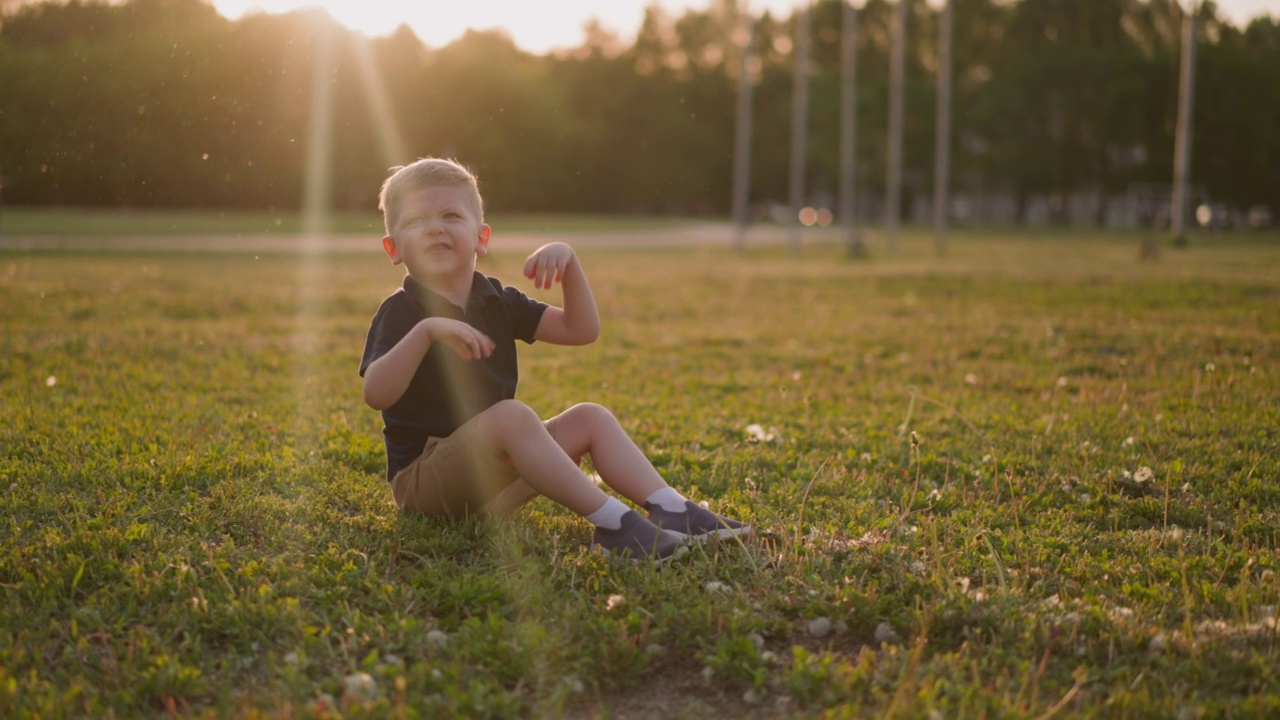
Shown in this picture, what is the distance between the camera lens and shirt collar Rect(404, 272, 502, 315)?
152 inches

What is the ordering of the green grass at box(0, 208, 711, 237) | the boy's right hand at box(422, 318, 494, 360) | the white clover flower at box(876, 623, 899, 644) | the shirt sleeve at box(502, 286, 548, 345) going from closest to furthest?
1. the white clover flower at box(876, 623, 899, 644)
2. the boy's right hand at box(422, 318, 494, 360)
3. the shirt sleeve at box(502, 286, 548, 345)
4. the green grass at box(0, 208, 711, 237)

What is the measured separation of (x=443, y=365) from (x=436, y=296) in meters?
0.24

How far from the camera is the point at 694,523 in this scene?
378cm

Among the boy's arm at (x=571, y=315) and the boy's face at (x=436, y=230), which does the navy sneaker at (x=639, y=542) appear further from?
the boy's face at (x=436, y=230)

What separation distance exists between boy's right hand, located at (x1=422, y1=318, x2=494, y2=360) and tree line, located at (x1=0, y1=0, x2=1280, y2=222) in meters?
8.01

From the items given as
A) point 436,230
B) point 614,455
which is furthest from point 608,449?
point 436,230

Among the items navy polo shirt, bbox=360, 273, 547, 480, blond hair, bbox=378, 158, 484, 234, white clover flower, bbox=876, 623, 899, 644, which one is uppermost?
blond hair, bbox=378, 158, 484, 234

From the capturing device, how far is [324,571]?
11.6ft

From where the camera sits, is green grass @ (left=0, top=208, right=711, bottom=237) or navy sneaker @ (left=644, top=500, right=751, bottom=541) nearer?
navy sneaker @ (left=644, top=500, right=751, bottom=541)

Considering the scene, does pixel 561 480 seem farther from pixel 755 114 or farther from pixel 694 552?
pixel 755 114

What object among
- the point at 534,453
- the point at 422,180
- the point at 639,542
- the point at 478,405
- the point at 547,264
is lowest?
the point at 639,542

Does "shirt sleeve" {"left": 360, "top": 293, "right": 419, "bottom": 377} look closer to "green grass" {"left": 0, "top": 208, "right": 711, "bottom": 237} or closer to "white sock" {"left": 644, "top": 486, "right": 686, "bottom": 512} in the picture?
"white sock" {"left": 644, "top": 486, "right": 686, "bottom": 512}

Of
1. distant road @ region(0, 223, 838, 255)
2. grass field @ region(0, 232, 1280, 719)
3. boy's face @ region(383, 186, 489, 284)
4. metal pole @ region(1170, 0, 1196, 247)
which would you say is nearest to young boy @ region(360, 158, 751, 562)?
boy's face @ region(383, 186, 489, 284)

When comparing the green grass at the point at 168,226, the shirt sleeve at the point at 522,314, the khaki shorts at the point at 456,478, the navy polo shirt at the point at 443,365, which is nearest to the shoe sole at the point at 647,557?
the khaki shorts at the point at 456,478
